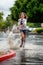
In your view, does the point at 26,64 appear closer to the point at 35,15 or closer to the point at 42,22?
the point at 35,15

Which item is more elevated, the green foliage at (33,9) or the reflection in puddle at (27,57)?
the green foliage at (33,9)

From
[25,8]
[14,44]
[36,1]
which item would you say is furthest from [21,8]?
[14,44]

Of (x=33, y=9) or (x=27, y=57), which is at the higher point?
(x=33, y=9)

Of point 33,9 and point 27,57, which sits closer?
point 27,57

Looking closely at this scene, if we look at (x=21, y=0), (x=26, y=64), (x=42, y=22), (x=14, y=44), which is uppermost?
(x=21, y=0)

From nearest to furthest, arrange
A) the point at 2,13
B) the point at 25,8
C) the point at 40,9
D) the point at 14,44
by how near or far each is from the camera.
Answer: the point at 14,44 → the point at 40,9 → the point at 25,8 → the point at 2,13

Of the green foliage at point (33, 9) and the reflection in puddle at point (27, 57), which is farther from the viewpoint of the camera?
the green foliage at point (33, 9)

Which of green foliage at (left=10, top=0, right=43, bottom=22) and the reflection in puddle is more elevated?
green foliage at (left=10, top=0, right=43, bottom=22)

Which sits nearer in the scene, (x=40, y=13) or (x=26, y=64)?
(x=26, y=64)

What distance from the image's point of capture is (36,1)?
81.2 m

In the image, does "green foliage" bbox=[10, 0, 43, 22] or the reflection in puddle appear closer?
the reflection in puddle

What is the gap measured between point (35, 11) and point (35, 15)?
1.51 m

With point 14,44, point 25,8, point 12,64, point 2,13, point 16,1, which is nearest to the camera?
point 12,64

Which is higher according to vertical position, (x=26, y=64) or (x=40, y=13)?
(x=40, y=13)
